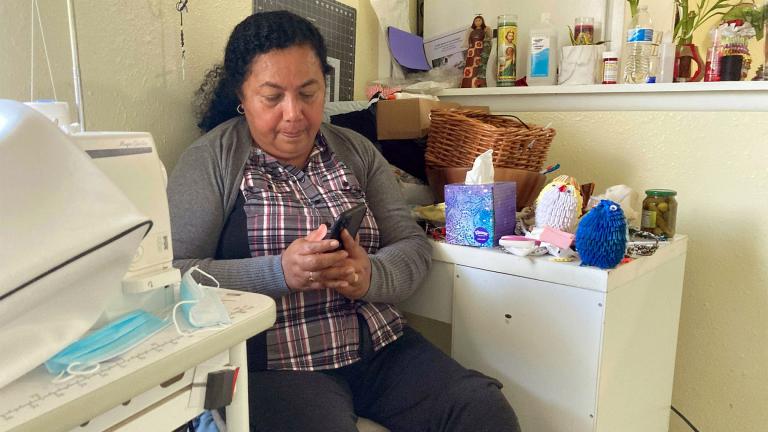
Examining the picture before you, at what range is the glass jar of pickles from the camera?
4.16 feet

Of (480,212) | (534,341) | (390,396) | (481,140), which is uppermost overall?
(481,140)

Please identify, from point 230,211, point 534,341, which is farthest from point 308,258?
point 534,341

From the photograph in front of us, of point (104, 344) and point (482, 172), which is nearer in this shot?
point (104, 344)

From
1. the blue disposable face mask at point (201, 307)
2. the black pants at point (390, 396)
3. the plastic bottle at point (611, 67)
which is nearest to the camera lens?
the blue disposable face mask at point (201, 307)

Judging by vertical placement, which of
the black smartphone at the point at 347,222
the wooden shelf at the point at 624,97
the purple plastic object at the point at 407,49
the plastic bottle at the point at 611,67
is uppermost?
the purple plastic object at the point at 407,49

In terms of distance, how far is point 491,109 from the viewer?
1771 millimetres

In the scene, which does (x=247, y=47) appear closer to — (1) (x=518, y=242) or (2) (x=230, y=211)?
(2) (x=230, y=211)

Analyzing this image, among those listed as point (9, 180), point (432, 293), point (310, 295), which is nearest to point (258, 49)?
point (310, 295)

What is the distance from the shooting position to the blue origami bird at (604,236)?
101cm

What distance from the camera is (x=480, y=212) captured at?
3.80ft

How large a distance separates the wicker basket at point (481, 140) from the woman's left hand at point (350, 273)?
404 millimetres

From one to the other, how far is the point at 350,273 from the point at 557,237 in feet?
1.27

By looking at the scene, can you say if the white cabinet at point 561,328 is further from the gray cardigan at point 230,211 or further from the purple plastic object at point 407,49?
the purple plastic object at point 407,49

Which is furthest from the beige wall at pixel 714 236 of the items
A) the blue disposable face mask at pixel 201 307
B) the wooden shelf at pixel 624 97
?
the blue disposable face mask at pixel 201 307
